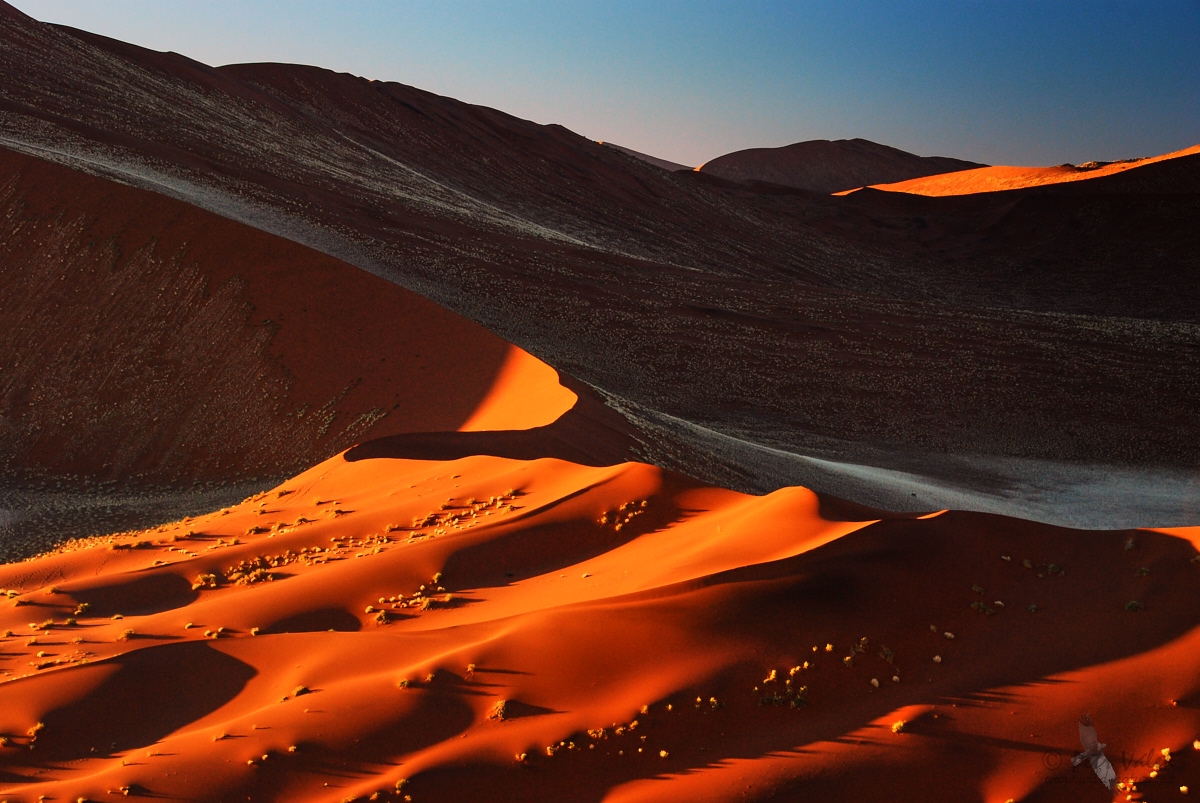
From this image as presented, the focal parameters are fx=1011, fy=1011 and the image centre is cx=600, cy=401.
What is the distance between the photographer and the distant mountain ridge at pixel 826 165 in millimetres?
69000

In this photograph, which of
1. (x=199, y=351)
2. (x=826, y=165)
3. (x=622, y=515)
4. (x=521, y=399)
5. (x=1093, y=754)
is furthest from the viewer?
(x=826, y=165)

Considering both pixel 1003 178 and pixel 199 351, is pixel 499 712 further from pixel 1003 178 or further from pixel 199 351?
pixel 1003 178

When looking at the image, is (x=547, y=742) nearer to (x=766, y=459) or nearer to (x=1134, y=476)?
(x=766, y=459)

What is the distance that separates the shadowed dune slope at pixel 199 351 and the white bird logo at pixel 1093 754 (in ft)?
22.3

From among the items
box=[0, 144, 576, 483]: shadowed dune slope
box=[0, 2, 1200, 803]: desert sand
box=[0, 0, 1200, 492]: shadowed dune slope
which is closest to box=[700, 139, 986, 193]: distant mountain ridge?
box=[0, 0, 1200, 492]: shadowed dune slope

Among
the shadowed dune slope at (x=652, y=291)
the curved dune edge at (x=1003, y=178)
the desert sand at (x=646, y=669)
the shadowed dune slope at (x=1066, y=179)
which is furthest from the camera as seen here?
the curved dune edge at (x=1003, y=178)

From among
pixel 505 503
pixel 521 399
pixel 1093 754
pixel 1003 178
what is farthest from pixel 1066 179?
pixel 1093 754

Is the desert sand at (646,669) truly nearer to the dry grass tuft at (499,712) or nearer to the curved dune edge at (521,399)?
the dry grass tuft at (499,712)

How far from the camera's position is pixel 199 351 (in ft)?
45.5

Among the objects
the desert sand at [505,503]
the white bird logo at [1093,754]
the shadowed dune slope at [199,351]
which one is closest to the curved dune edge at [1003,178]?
the desert sand at [505,503]

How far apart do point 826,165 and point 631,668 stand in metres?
70.1

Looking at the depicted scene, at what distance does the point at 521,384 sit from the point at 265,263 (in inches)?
210

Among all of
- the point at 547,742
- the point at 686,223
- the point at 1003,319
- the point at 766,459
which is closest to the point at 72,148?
the point at 766,459

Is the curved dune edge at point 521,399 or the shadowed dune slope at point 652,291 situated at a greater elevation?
the shadowed dune slope at point 652,291
